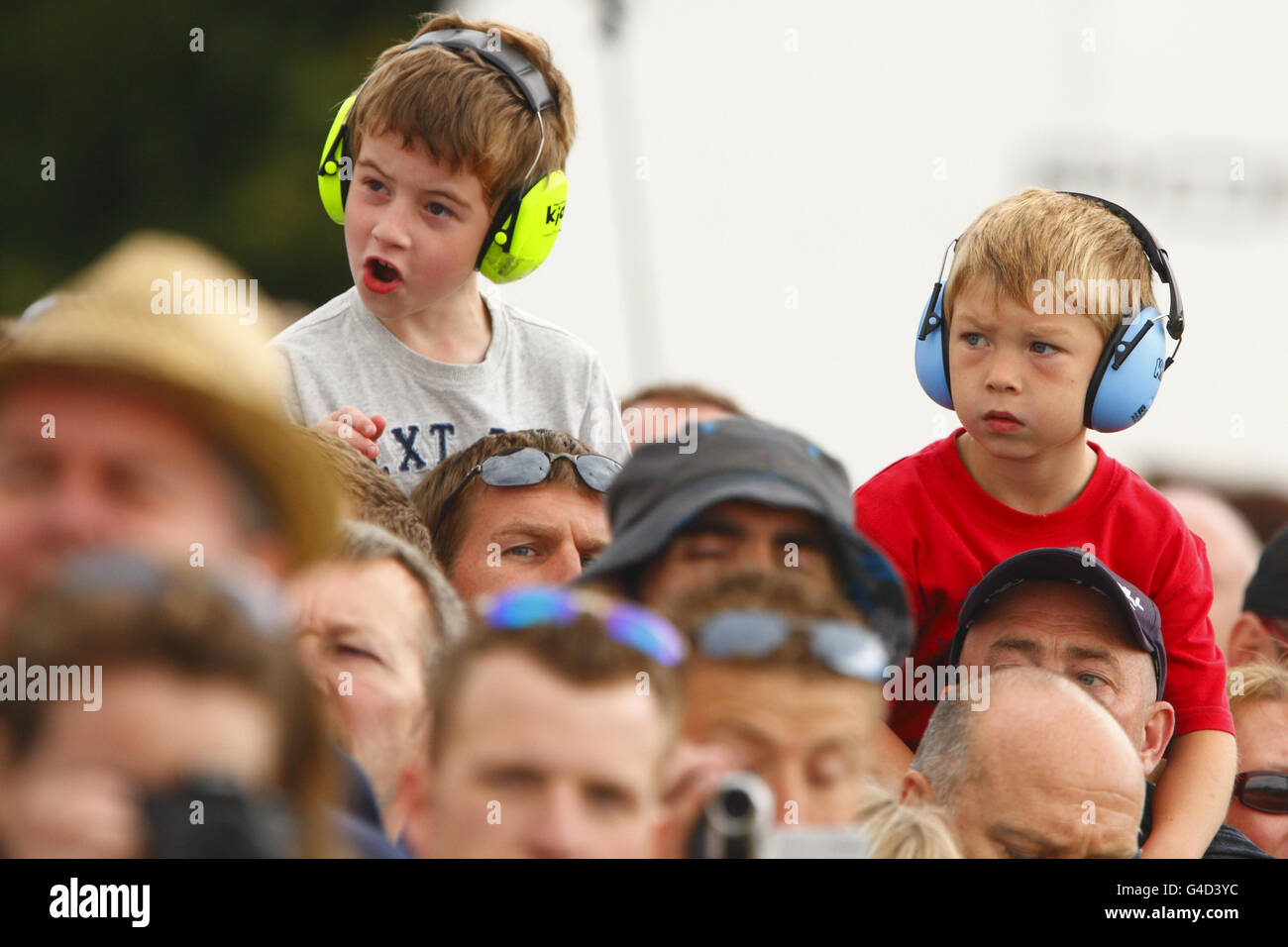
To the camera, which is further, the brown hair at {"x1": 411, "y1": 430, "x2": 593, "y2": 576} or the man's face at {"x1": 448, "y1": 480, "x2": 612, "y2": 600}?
the brown hair at {"x1": 411, "y1": 430, "x2": 593, "y2": 576}

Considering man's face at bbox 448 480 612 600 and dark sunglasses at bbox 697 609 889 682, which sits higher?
man's face at bbox 448 480 612 600

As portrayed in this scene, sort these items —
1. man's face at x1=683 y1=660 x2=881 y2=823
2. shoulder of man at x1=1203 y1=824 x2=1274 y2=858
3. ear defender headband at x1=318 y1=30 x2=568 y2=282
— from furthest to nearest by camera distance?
ear defender headband at x1=318 y1=30 x2=568 y2=282
shoulder of man at x1=1203 y1=824 x2=1274 y2=858
man's face at x1=683 y1=660 x2=881 y2=823

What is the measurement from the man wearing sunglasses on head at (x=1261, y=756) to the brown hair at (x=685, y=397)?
78.9 inches

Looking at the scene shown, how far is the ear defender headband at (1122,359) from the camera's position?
3.55 meters

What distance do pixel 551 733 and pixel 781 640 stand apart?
1.34ft

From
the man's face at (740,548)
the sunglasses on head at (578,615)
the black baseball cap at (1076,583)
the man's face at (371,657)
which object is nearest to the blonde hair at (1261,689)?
the black baseball cap at (1076,583)

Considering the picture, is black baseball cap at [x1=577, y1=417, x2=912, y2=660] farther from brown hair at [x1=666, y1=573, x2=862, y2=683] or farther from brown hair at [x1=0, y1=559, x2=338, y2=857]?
brown hair at [x1=0, y1=559, x2=338, y2=857]

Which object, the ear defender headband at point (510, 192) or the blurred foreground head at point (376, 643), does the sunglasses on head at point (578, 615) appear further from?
the ear defender headband at point (510, 192)

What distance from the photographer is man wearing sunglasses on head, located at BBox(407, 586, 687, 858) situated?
1.91 meters

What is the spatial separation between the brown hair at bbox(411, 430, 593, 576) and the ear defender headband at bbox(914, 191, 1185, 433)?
2.50 ft

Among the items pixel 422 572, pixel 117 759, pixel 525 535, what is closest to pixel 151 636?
pixel 117 759

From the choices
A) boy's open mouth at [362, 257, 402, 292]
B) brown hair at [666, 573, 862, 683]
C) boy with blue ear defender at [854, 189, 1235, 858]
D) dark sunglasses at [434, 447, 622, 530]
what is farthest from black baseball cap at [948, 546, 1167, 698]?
boy's open mouth at [362, 257, 402, 292]
